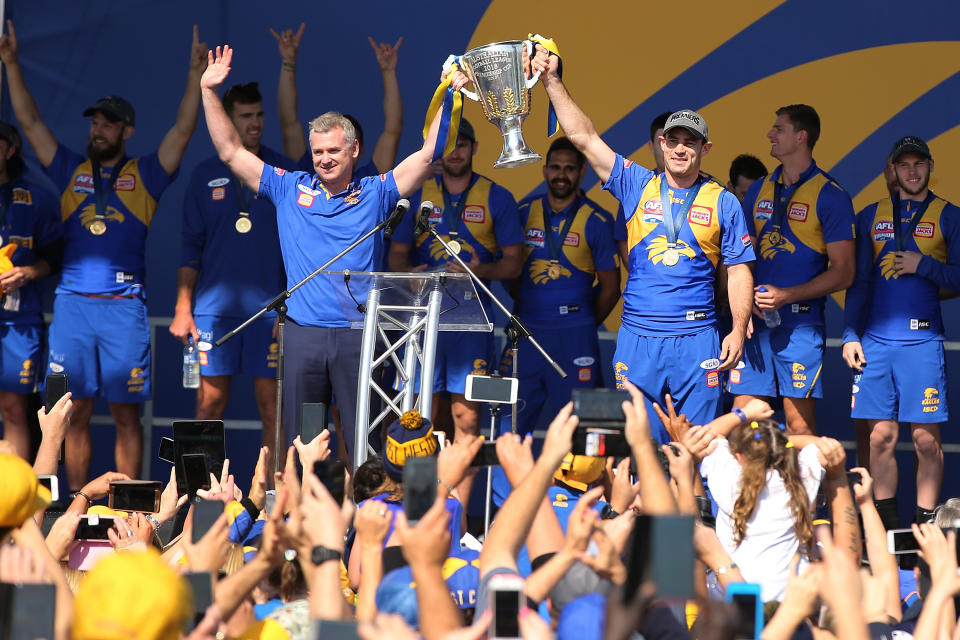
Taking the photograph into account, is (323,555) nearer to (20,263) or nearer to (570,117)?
(570,117)

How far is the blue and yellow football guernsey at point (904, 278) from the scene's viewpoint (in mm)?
6115

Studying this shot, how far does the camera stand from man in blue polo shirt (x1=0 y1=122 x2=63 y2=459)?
6.56 meters

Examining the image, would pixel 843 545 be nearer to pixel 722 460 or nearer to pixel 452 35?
pixel 722 460

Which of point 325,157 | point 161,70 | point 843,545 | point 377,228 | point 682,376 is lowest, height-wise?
point 843,545

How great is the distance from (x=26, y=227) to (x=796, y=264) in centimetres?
407

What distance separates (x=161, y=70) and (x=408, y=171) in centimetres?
286

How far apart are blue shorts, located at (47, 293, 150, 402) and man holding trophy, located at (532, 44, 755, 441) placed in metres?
2.69

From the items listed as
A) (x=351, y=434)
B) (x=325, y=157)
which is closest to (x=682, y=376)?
(x=351, y=434)

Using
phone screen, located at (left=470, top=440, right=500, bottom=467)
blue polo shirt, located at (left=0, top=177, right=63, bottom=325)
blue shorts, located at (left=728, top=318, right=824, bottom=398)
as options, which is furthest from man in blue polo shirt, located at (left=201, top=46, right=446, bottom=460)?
phone screen, located at (left=470, top=440, right=500, bottom=467)

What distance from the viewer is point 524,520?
2486 mm

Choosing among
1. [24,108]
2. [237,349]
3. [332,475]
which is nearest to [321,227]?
[237,349]

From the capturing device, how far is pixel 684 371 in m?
5.32

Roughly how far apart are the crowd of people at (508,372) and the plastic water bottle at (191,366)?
0.07m

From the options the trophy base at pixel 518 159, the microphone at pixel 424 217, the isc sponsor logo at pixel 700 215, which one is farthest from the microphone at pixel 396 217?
the isc sponsor logo at pixel 700 215
